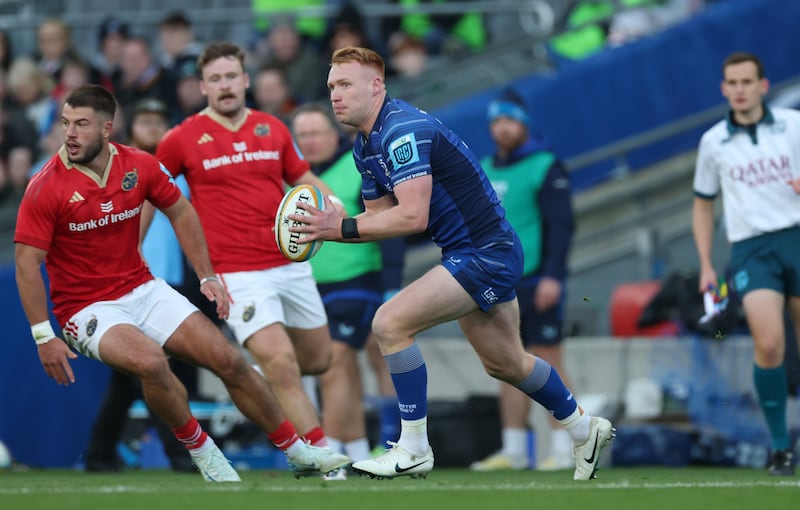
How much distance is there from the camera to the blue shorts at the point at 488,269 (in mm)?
8062

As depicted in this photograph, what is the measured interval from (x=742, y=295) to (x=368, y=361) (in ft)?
12.8

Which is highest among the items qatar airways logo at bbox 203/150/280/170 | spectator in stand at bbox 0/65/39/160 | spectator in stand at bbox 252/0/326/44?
spectator in stand at bbox 252/0/326/44

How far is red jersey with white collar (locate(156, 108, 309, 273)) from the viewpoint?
9.64 m

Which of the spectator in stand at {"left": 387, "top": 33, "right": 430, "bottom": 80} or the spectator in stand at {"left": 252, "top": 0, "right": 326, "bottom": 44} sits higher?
the spectator in stand at {"left": 252, "top": 0, "right": 326, "bottom": 44}

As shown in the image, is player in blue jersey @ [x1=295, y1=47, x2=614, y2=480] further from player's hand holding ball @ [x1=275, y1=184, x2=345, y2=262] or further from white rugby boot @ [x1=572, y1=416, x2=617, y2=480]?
white rugby boot @ [x1=572, y1=416, x2=617, y2=480]

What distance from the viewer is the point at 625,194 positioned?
1490 cm

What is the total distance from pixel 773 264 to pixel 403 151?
3186mm

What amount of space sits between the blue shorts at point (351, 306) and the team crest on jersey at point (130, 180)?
2.49m

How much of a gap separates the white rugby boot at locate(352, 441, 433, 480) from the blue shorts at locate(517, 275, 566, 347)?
392cm

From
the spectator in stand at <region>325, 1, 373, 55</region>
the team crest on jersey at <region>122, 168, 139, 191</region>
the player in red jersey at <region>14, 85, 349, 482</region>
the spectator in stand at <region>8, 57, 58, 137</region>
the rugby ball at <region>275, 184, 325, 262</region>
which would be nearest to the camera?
the rugby ball at <region>275, 184, 325, 262</region>

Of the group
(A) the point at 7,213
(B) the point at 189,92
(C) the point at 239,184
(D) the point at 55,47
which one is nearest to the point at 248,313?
(C) the point at 239,184

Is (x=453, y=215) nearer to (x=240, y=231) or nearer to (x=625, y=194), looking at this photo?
(x=240, y=231)

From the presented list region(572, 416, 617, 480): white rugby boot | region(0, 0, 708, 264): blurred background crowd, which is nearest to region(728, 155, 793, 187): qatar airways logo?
region(572, 416, 617, 480): white rugby boot

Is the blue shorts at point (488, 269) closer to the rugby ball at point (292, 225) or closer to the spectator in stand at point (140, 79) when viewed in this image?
the rugby ball at point (292, 225)
